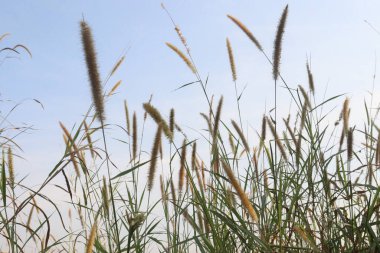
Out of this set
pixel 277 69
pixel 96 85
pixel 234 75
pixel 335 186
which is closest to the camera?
pixel 96 85

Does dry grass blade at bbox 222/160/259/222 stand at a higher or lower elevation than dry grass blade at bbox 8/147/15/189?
lower

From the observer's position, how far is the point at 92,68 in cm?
178

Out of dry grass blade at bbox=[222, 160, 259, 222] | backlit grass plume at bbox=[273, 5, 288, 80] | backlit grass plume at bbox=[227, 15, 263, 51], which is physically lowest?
dry grass blade at bbox=[222, 160, 259, 222]

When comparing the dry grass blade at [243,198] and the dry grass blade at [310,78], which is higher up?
the dry grass blade at [310,78]

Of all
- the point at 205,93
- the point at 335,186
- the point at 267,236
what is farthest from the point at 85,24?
the point at 335,186

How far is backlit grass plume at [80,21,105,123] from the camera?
1.74 m

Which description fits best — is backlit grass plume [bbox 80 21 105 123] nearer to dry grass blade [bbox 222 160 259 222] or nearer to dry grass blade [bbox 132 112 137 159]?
dry grass blade [bbox 222 160 259 222]

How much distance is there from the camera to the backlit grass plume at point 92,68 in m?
1.74

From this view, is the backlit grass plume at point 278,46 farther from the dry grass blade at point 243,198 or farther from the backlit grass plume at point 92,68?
the dry grass blade at point 243,198

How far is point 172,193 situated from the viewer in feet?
8.68

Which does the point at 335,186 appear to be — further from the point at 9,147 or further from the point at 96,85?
the point at 9,147

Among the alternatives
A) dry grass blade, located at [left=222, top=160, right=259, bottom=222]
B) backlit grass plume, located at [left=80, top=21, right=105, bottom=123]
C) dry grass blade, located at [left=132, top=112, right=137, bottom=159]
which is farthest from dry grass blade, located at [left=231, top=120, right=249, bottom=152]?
dry grass blade, located at [left=222, top=160, right=259, bottom=222]

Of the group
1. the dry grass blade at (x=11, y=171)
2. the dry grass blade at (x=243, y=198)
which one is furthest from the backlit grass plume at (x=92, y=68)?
the dry grass blade at (x=11, y=171)

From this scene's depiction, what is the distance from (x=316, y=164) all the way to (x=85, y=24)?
1.20 m
